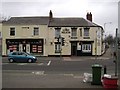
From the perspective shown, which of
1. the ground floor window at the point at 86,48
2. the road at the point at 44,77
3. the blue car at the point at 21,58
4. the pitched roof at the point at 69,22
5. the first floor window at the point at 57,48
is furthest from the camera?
the pitched roof at the point at 69,22

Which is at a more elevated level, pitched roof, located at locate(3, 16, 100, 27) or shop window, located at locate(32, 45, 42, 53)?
pitched roof, located at locate(3, 16, 100, 27)

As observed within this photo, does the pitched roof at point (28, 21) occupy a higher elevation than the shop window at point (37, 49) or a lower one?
higher

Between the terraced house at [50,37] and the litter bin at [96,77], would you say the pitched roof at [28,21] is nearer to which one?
the terraced house at [50,37]

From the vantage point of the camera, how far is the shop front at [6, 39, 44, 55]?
209ft

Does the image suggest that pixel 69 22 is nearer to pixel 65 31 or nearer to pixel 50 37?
pixel 65 31

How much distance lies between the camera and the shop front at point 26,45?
63781 millimetres

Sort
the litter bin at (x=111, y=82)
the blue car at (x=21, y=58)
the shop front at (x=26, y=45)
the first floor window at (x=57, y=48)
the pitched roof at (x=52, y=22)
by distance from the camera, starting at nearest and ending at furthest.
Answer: the litter bin at (x=111, y=82)
the blue car at (x=21, y=58)
the first floor window at (x=57, y=48)
the shop front at (x=26, y=45)
the pitched roof at (x=52, y=22)

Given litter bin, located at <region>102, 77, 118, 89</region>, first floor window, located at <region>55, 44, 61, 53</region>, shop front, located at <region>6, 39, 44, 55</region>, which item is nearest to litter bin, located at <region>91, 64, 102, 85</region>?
litter bin, located at <region>102, 77, 118, 89</region>

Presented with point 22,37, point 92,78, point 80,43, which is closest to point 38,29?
point 22,37

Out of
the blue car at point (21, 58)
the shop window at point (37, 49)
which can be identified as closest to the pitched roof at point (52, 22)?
the shop window at point (37, 49)

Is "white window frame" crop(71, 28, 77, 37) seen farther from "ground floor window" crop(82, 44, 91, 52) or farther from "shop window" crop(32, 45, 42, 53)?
"shop window" crop(32, 45, 42, 53)

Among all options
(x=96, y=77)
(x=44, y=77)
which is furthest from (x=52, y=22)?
(x=96, y=77)

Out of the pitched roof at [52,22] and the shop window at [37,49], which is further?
the pitched roof at [52,22]

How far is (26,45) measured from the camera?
64125mm
